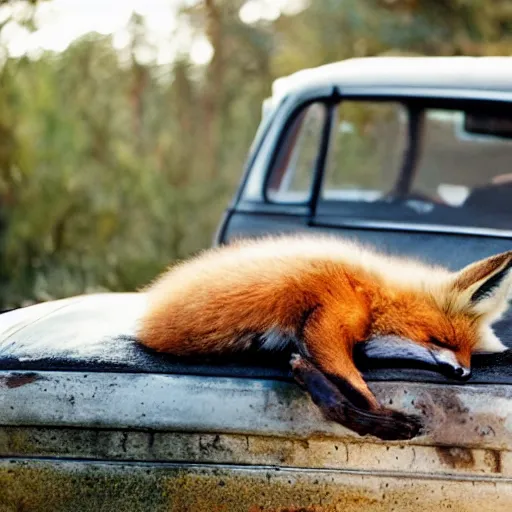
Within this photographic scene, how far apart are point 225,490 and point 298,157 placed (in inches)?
116

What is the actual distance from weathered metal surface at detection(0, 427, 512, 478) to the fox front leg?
0.13 feet

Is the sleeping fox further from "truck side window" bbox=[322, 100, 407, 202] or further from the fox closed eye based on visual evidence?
"truck side window" bbox=[322, 100, 407, 202]

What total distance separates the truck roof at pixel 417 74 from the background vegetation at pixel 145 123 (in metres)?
4.27

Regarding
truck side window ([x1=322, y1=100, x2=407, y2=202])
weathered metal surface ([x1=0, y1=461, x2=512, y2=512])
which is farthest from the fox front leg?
truck side window ([x1=322, y1=100, x2=407, y2=202])

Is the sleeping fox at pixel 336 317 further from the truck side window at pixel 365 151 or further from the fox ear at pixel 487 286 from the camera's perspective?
the truck side window at pixel 365 151

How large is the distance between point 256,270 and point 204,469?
55 centimetres

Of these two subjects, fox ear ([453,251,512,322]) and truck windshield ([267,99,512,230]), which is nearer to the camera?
fox ear ([453,251,512,322])

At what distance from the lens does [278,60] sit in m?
11.9

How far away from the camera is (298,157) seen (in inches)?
181

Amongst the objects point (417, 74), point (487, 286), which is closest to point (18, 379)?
point (487, 286)

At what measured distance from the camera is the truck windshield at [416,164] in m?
3.63

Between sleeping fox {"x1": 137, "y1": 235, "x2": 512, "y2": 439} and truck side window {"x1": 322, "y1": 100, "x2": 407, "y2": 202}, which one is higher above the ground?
truck side window {"x1": 322, "y1": 100, "x2": 407, "y2": 202}

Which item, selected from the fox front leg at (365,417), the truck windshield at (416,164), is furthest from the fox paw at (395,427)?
the truck windshield at (416,164)

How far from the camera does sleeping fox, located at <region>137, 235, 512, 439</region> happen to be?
189cm
